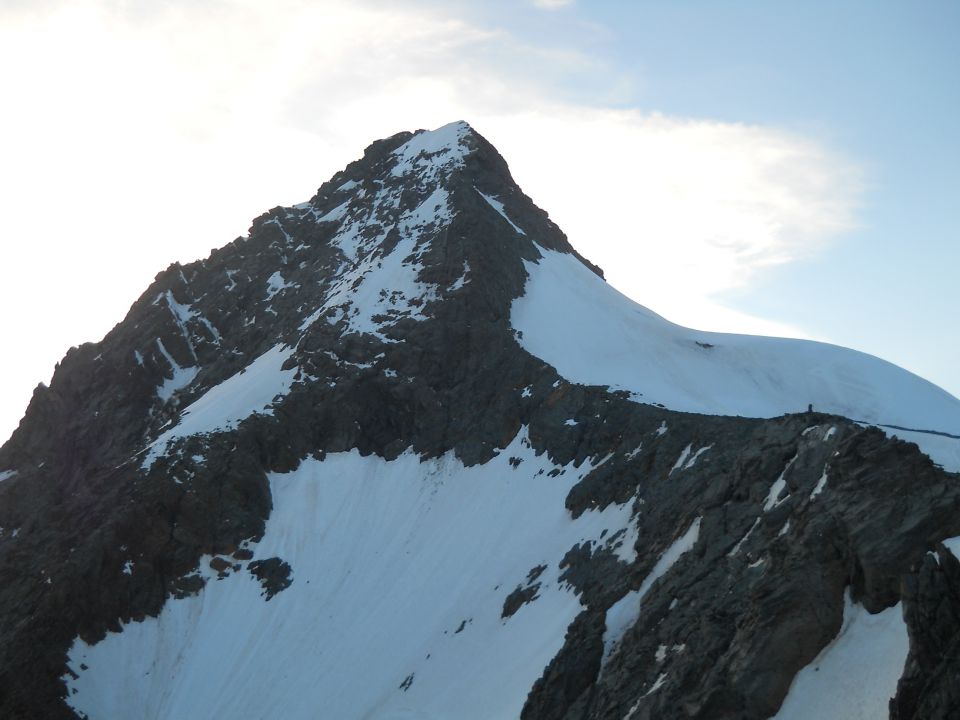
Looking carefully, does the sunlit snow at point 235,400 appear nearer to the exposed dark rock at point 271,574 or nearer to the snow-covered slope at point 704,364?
the exposed dark rock at point 271,574

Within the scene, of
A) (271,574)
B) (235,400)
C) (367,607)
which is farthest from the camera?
(235,400)

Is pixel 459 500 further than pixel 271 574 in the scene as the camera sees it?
Answer: No

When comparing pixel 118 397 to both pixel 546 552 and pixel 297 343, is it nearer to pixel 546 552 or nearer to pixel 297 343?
pixel 297 343

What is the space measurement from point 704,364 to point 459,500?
2367 cm

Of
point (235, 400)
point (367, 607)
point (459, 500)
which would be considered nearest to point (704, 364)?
point (459, 500)

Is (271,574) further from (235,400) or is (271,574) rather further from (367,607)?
(235,400)

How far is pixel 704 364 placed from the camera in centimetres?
8488

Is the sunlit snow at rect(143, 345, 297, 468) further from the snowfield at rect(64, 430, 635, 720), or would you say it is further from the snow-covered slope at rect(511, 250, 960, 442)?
the snow-covered slope at rect(511, 250, 960, 442)

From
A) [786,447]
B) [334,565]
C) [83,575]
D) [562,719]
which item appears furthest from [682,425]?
[83,575]

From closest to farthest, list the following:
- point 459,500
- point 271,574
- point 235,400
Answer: point 459,500 → point 271,574 → point 235,400

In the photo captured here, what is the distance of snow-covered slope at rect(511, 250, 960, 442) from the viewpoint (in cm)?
7775

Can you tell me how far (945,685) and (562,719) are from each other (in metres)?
20.9

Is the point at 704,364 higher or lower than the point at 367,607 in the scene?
higher

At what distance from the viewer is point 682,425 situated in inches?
2405
